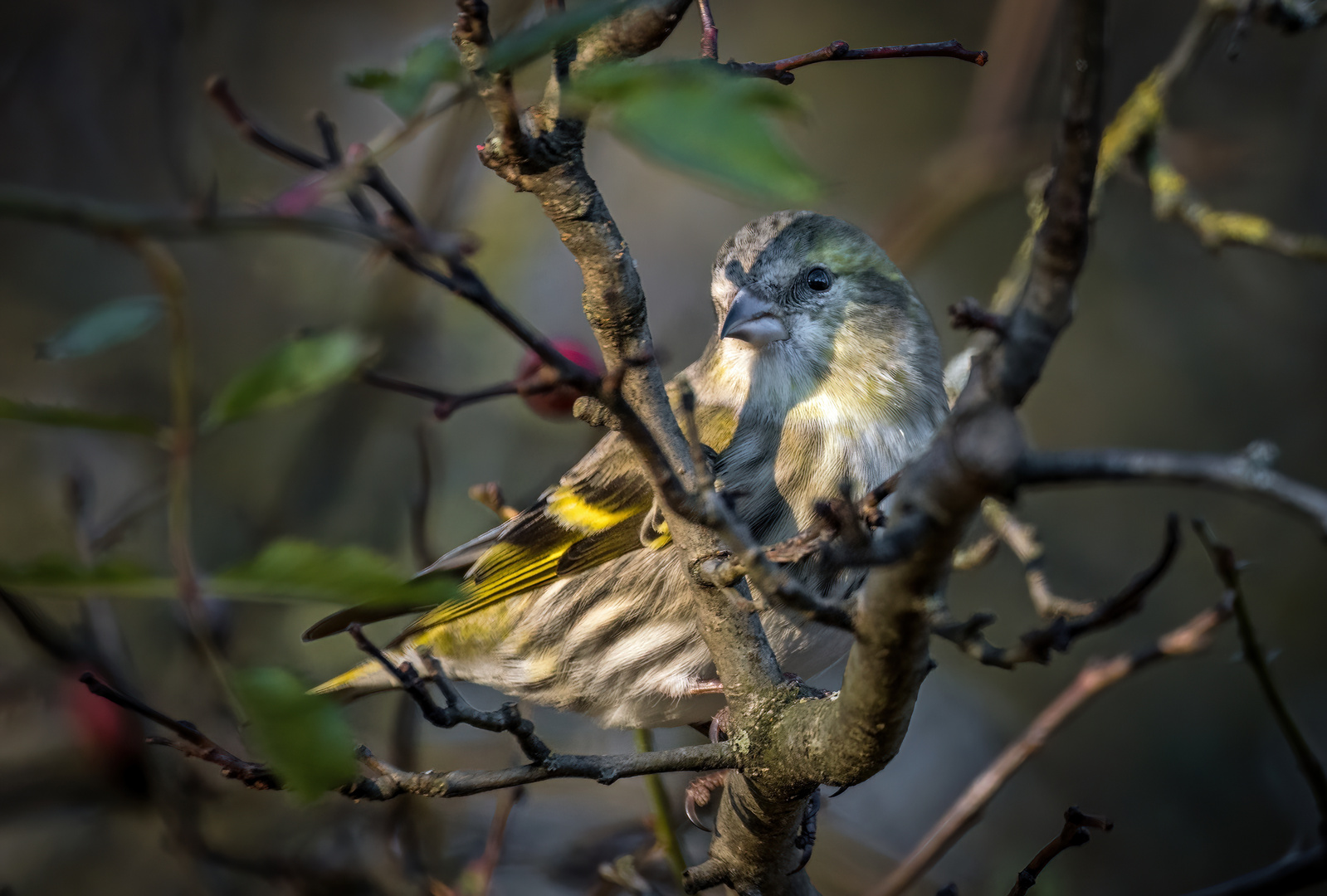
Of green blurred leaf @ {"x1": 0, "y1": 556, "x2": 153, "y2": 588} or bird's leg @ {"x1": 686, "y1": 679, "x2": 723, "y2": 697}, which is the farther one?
bird's leg @ {"x1": 686, "y1": 679, "x2": 723, "y2": 697}

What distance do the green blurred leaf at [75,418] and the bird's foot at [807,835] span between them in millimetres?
1702

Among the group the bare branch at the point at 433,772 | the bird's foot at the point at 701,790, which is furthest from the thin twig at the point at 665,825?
the bare branch at the point at 433,772

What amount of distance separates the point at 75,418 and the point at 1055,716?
6.96 ft

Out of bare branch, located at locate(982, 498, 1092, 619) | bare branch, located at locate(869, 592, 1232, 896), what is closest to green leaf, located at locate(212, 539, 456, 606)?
bare branch, located at locate(869, 592, 1232, 896)

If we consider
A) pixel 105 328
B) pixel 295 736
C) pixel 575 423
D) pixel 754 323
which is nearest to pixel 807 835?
pixel 754 323

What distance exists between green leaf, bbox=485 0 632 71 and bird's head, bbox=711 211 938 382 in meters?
A: 1.91

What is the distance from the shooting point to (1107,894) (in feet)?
18.0

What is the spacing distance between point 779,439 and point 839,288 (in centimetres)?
66

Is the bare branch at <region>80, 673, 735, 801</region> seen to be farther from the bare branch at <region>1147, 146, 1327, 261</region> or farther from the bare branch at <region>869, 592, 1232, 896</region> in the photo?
the bare branch at <region>1147, 146, 1327, 261</region>

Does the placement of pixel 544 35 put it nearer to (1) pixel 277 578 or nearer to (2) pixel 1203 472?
(1) pixel 277 578

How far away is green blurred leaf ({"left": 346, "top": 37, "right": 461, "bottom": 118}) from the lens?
1113 mm

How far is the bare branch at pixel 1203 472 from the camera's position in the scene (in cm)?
96

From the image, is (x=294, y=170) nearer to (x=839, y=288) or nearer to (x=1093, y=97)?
(x=839, y=288)

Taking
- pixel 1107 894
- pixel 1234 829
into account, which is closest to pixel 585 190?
pixel 1107 894
